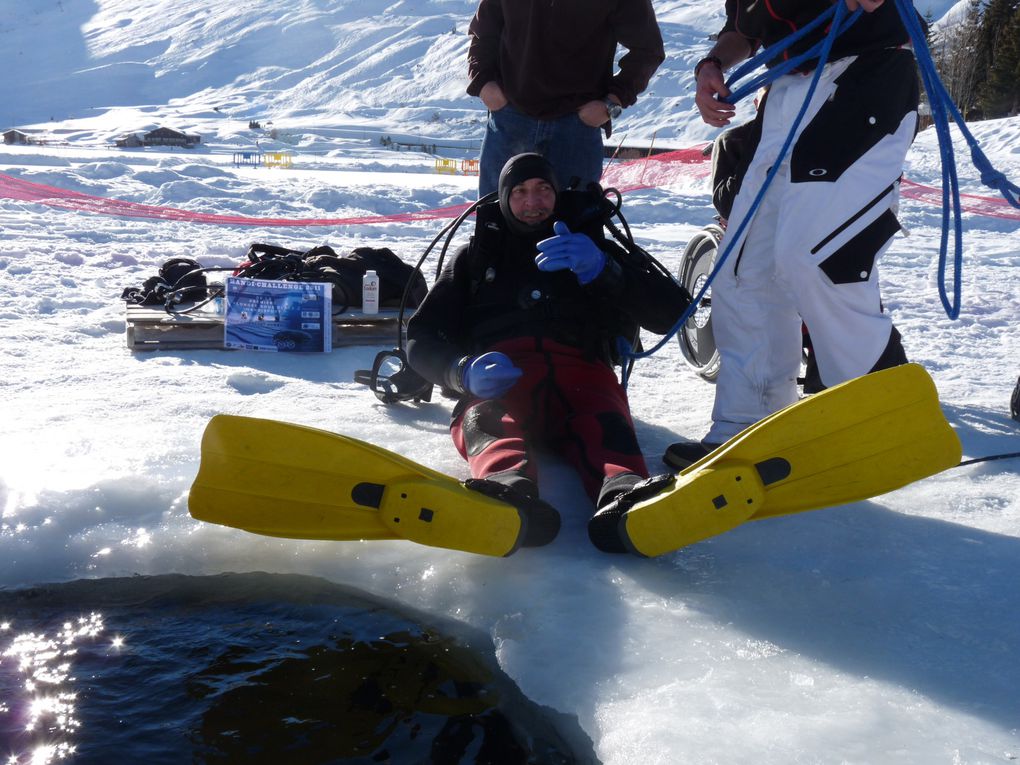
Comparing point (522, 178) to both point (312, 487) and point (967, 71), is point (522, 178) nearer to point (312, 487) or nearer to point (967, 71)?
point (312, 487)

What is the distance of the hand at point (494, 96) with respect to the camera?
388cm

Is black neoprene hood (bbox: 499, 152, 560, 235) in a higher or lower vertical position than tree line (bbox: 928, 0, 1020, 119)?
lower

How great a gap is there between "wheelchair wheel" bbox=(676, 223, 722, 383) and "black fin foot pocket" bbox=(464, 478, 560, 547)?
183 centimetres

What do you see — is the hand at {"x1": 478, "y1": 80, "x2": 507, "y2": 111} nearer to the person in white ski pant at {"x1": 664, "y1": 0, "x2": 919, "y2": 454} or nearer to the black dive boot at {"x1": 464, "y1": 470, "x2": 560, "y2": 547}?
the person in white ski pant at {"x1": 664, "y1": 0, "x2": 919, "y2": 454}

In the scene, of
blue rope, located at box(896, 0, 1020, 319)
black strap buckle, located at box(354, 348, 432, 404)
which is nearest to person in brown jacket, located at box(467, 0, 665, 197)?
black strap buckle, located at box(354, 348, 432, 404)

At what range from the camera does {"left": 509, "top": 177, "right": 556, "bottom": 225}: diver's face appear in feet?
9.95

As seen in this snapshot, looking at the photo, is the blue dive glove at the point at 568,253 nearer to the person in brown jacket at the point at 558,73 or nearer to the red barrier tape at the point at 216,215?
the person in brown jacket at the point at 558,73

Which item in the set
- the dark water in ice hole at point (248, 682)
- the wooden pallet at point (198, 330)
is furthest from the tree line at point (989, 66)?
the dark water in ice hole at point (248, 682)

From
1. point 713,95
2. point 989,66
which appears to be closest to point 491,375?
point 713,95

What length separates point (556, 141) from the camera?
386cm

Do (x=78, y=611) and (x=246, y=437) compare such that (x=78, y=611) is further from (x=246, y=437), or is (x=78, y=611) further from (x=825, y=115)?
(x=825, y=115)

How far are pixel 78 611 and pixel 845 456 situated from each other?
1841 millimetres

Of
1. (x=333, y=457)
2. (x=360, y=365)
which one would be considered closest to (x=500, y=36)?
(x=360, y=365)

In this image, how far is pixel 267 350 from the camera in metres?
4.48
